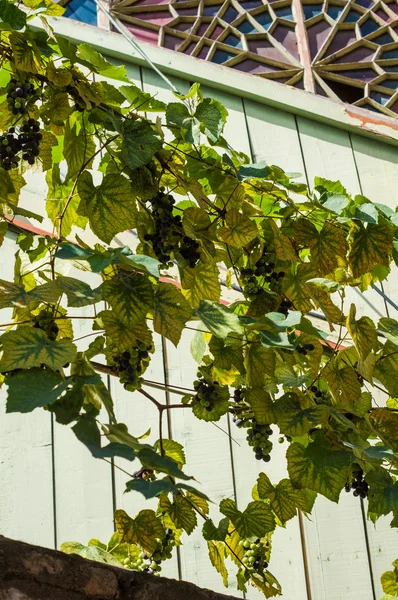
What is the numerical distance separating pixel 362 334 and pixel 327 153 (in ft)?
4.36

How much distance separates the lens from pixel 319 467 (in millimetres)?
1711

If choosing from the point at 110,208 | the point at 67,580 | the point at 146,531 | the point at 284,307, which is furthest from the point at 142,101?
the point at 67,580

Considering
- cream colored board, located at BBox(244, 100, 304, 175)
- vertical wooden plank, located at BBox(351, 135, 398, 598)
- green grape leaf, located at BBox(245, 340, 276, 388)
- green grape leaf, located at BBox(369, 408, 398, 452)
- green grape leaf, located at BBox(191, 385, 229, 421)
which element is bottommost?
green grape leaf, located at BBox(369, 408, 398, 452)

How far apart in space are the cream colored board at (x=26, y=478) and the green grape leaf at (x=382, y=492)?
885mm

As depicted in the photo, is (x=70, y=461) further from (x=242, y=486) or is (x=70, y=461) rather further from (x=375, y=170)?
(x=375, y=170)

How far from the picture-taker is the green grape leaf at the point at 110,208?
5.76ft

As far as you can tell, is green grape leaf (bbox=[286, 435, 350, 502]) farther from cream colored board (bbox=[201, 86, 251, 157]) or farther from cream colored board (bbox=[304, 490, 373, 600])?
cream colored board (bbox=[201, 86, 251, 157])

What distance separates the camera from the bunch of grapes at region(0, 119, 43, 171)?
168 centimetres

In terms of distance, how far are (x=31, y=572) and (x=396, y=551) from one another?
1.39 metres

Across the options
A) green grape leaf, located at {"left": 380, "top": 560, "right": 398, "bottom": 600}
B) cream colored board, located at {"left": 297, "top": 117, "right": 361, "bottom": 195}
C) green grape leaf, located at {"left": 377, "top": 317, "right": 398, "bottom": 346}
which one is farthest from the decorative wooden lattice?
green grape leaf, located at {"left": 380, "top": 560, "right": 398, "bottom": 600}

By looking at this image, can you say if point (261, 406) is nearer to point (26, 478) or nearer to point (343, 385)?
point (343, 385)

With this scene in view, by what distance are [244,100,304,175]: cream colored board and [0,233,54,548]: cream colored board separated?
3.54 ft

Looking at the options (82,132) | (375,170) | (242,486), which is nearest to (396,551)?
(242,486)

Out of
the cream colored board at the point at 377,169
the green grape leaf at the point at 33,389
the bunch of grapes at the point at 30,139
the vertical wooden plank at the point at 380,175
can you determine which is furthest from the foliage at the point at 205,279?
the cream colored board at the point at 377,169
